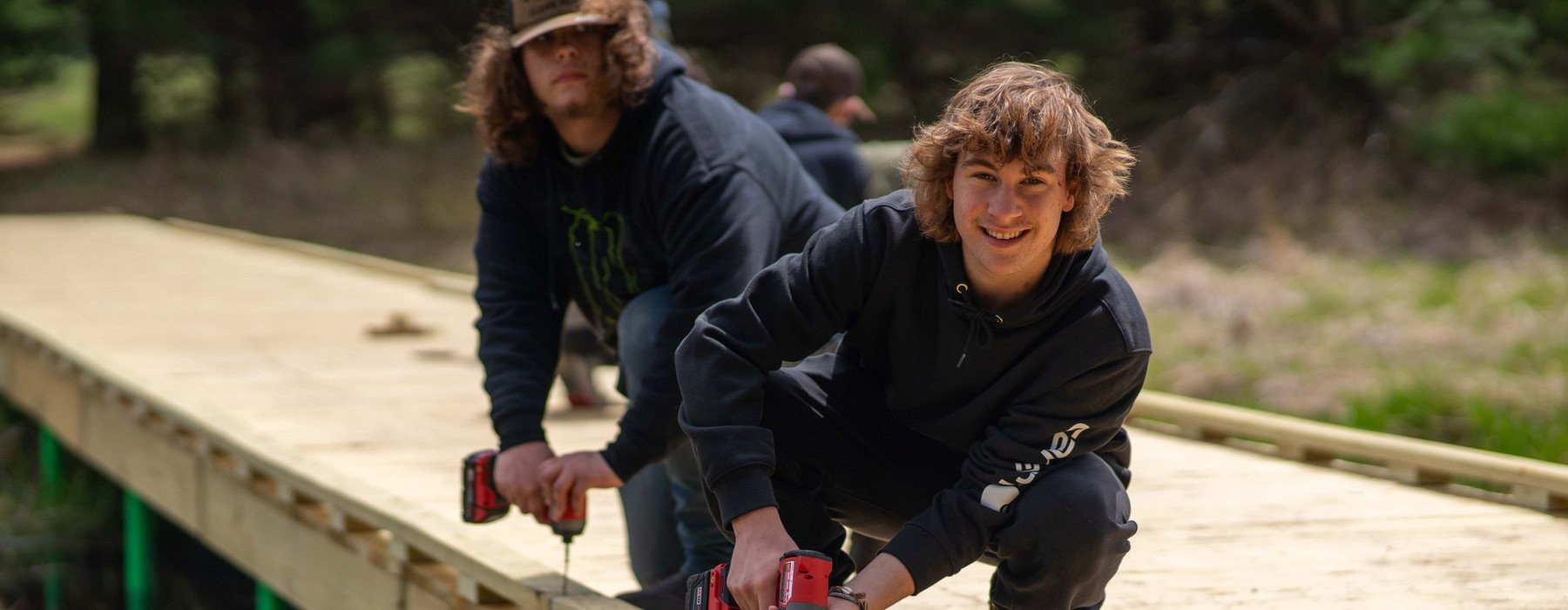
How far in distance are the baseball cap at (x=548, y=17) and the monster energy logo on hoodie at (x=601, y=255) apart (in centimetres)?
30

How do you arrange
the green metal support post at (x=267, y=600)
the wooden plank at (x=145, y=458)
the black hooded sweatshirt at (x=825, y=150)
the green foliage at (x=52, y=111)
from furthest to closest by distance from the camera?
the green foliage at (x=52, y=111)
the black hooded sweatshirt at (x=825, y=150)
the green metal support post at (x=267, y=600)
the wooden plank at (x=145, y=458)

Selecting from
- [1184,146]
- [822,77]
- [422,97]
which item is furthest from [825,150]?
[422,97]

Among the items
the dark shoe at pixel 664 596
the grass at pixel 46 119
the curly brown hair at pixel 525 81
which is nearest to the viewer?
the dark shoe at pixel 664 596

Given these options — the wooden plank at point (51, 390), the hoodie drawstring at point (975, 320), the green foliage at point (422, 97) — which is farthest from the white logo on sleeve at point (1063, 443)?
the green foliage at point (422, 97)

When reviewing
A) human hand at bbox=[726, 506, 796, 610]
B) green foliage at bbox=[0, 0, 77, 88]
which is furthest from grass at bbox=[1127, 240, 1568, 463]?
green foliage at bbox=[0, 0, 77, 88]

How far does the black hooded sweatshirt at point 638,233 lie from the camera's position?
2377 millimetres

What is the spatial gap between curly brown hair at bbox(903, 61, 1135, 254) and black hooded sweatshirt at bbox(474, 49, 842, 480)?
0.51 m

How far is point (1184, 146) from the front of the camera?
445 inches

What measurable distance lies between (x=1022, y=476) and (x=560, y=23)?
3.57ft

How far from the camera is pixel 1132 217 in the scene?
1077 cm

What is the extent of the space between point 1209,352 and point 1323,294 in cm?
94

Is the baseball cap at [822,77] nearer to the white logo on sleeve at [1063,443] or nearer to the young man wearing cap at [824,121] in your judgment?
the young man wearing cap at [824,121]

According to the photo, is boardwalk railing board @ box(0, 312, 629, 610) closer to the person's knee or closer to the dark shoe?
the dark shoe

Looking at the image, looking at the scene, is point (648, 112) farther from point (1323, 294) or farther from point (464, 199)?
point (464, 199)
